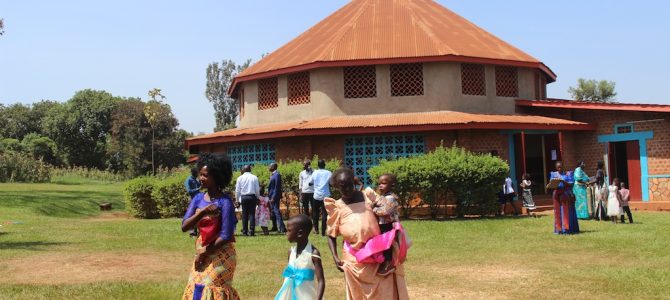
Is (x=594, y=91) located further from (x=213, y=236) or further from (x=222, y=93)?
(x=213, y=236)

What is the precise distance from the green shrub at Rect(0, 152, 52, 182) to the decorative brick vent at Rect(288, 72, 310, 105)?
26872 millimetres

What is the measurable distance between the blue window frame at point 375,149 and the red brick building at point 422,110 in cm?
3

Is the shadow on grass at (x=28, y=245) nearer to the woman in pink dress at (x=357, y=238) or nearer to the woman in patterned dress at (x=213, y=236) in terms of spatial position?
the woman in patterned dress at (x=213, y=236)

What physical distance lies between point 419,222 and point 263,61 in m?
13.0

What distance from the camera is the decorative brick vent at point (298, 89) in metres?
24.1

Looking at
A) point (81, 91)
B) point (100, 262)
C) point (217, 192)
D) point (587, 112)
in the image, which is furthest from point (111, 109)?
point (217, 192)

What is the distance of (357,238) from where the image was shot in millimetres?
5254

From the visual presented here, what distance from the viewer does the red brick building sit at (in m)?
21.2

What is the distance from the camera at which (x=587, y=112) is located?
22891 mm

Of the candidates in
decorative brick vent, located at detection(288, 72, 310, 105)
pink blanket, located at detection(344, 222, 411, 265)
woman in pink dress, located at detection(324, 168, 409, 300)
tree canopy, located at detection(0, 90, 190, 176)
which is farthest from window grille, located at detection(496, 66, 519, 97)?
tree canopy, located at detection(0, 90, 190, 176)

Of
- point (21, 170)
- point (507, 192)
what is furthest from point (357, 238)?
point (21, 170)

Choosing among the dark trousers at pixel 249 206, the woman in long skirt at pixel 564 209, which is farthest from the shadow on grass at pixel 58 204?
the woman in long skirt at pixel 564 209

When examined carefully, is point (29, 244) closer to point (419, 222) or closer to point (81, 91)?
point (419, 222)

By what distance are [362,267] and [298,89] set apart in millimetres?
19551
